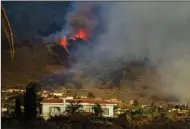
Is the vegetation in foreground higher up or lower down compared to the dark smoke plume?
lower down

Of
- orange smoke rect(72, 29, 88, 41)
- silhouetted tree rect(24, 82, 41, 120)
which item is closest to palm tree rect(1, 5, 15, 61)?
silhouetted tree rect(24, 82, 41, 120)

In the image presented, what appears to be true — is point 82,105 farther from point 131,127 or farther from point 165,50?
point 165,50

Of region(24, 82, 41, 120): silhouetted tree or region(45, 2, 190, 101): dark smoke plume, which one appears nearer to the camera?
region(45, 2, 190, 101): dark smoke plume

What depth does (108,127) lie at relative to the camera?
2.73 meters

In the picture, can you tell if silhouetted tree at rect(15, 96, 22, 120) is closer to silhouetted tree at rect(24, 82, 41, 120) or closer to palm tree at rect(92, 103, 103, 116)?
silhouetted tree at rect(24, 82, 41, 120)

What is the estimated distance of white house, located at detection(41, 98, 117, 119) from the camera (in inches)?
108

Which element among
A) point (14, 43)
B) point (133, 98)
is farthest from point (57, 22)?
point (133, 98)

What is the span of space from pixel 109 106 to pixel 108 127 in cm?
15

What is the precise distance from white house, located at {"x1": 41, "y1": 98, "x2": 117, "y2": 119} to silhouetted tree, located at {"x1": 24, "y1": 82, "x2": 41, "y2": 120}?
0.07 metres

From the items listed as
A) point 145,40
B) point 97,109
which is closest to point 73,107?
point 97,109

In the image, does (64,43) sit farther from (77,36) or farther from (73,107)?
(73,107)

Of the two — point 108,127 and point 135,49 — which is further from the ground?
point 135,49

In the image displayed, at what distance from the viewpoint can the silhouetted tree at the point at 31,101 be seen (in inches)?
109

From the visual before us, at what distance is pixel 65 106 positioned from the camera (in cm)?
275
